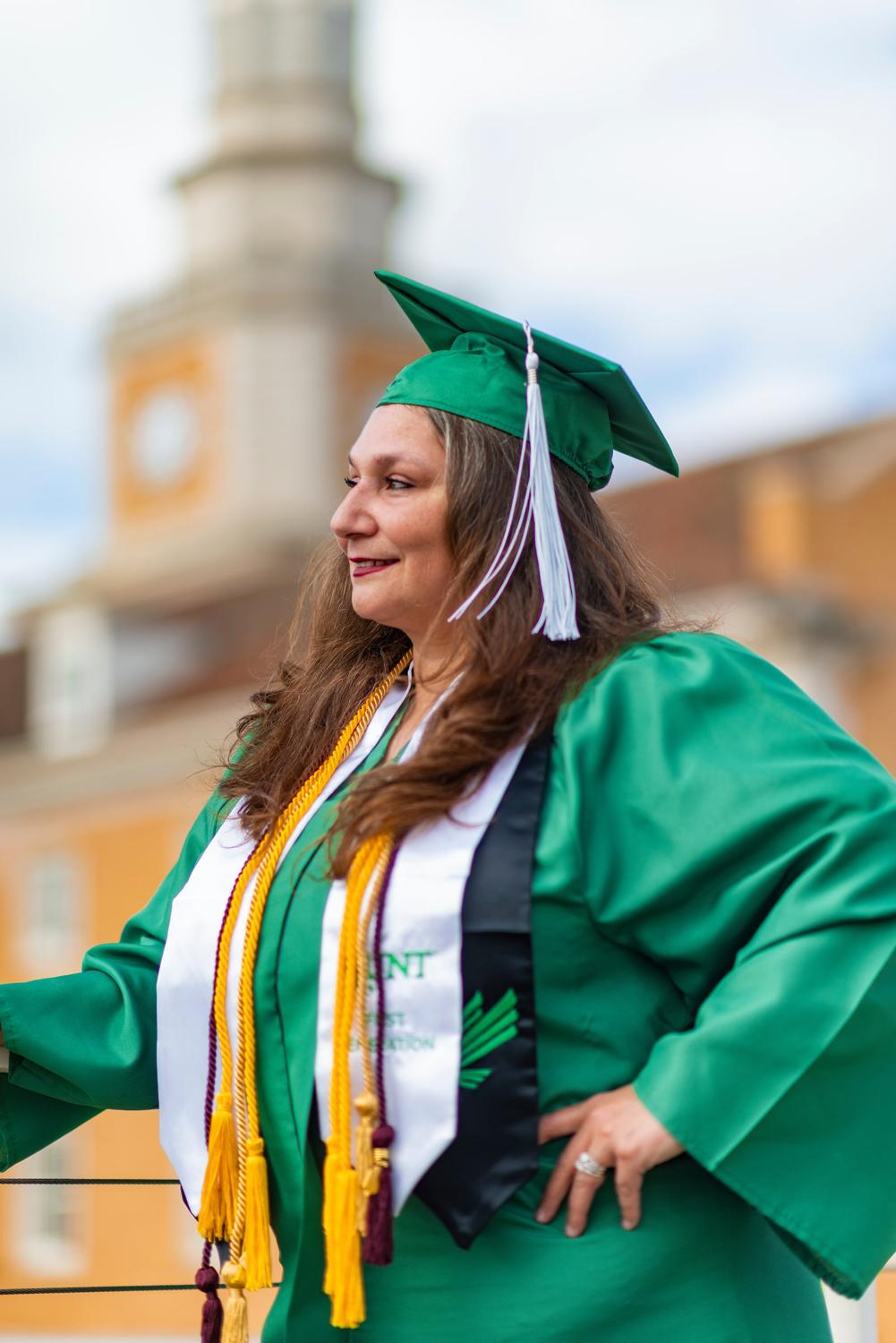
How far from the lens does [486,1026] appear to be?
6.80ft

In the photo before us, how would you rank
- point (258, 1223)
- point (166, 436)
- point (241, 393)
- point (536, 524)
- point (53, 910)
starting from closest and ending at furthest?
point (258, 1223) < point (536, 524) < point (53, 910) < point (166, 436) < point (241, 393)

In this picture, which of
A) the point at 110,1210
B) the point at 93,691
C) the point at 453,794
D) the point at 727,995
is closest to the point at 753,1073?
the point at 727,995

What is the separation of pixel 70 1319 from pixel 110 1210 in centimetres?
126

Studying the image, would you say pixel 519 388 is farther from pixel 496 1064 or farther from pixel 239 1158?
pixel 239 1158

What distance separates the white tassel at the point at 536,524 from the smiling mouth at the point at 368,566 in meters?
0.11

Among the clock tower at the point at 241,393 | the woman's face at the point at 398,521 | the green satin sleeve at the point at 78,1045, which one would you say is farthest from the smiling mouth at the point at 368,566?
the clock tower at the point at 241,393

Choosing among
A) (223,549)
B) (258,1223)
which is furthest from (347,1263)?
(223,549)

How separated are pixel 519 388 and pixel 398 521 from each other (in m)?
0.23

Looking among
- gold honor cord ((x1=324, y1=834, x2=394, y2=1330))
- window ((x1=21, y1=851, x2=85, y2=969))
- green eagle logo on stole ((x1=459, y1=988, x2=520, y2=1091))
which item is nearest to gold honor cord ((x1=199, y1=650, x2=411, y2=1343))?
gold honor cord ((x1=324, y1=834, x2=394, y2=1330))

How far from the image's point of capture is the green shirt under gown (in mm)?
1979

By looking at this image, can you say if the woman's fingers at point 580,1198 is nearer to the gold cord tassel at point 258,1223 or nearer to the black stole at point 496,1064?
the black stole at point 496,1064

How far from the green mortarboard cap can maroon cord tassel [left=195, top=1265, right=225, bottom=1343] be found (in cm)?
106

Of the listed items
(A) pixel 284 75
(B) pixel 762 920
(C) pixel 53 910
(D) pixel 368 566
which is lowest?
(C) pixel 53 910

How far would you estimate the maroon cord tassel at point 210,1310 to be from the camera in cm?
219
